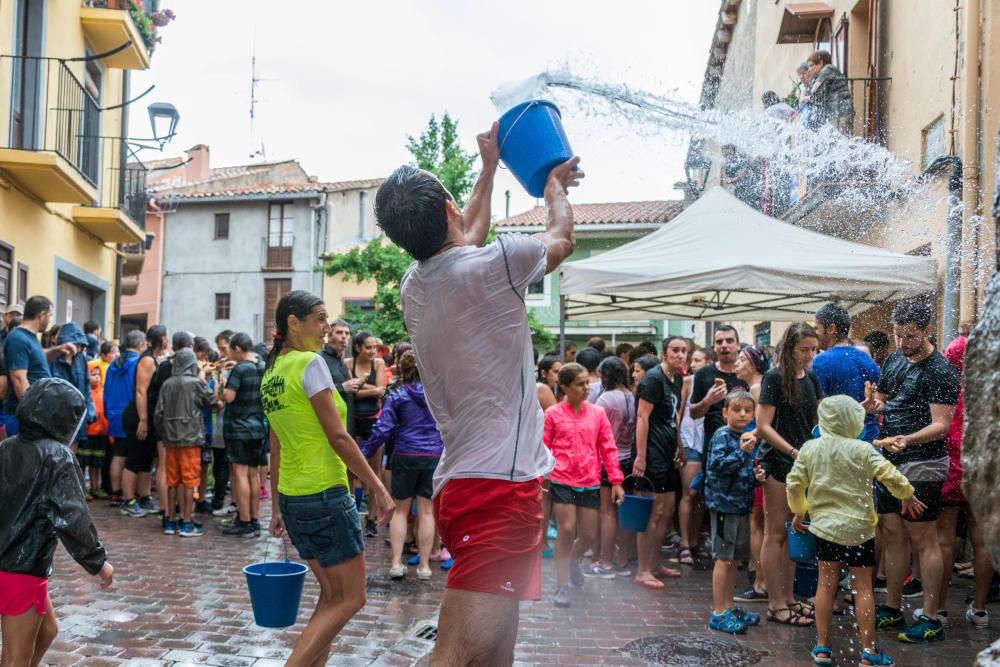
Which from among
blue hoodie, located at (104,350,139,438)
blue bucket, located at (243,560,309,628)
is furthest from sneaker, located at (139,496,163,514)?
blue bucket, located at (243,560,309,628)

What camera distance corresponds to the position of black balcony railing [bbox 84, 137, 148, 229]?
55.1 ft

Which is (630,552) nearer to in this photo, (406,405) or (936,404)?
(406,405)

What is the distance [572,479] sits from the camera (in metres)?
6.94

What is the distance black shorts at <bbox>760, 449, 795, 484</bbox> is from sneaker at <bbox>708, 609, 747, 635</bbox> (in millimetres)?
902

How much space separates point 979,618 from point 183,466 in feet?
22.2

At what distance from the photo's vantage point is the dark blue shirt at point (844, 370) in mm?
6297

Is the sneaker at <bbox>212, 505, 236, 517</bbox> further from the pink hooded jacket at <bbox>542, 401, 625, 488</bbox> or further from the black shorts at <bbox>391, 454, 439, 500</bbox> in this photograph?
the pink hooded jacket at <bbox>542, 401, 625, 488</bbox>

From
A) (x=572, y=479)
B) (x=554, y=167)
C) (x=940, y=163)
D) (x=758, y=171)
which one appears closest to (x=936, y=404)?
(x=572, y=479)

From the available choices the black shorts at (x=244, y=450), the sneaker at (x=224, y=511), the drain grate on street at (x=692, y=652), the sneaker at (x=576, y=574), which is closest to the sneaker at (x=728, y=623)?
the drain grate on street at (x=692, y=652)

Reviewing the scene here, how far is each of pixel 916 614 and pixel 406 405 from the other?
391cm

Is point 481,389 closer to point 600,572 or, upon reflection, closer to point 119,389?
point 600,572

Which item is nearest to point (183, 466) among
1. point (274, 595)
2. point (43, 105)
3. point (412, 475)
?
point (412, 475)

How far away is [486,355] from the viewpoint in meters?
2.97

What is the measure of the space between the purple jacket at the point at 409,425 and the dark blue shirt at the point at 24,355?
9.14 feet
